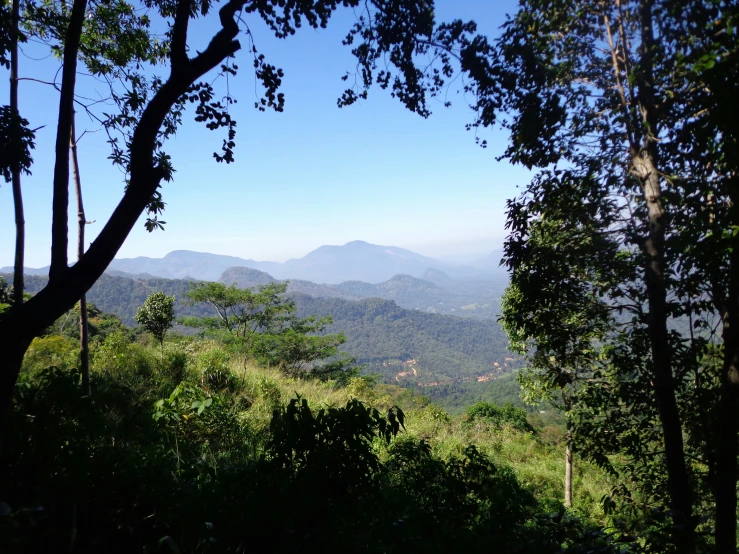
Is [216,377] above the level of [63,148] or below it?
below

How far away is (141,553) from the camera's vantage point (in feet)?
5.79

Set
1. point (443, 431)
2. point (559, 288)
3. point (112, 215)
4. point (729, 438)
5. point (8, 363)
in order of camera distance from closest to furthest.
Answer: point (8, 363), point (112, 215), point (729, 438), point (559, 288), point (443, 431)

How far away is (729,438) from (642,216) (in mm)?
1521

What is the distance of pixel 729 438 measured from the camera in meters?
2.45

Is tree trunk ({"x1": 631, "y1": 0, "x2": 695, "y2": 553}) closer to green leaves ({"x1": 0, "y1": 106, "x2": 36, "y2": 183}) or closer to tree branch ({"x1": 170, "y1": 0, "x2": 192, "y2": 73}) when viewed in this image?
tree branch ({"x1": 170, "y1": 0, "x2": 192, "y2": 73})

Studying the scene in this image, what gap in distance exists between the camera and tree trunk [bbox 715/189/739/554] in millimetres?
2432

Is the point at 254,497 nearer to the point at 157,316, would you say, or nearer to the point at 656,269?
the point at 656,269

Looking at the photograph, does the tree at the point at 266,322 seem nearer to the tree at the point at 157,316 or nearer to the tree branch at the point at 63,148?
the tree at the point at 157,316

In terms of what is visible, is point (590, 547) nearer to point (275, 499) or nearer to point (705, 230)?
point (275, 499)

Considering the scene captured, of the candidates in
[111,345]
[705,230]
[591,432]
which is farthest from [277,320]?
[705,230]

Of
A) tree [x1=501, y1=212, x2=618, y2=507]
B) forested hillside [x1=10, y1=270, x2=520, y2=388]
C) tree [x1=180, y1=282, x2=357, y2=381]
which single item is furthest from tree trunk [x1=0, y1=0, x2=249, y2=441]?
forested hillside [x1=10, y1=270, x2=520, y2=388]

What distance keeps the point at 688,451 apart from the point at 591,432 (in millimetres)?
704

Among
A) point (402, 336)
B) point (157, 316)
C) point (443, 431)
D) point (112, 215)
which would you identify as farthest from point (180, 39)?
point (402, 336)

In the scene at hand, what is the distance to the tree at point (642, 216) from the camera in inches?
86.4
